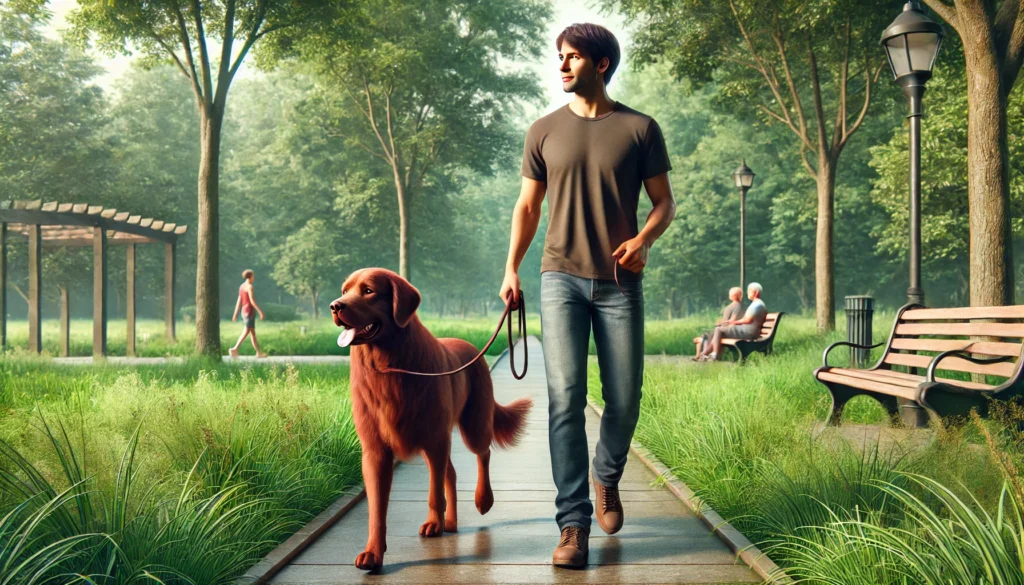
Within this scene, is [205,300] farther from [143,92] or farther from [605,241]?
[143,92]

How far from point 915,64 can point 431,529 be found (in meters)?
7.11

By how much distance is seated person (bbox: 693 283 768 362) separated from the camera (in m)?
14.0

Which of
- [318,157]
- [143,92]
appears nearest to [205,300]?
[318,157]

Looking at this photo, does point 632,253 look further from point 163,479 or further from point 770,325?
point 770,325

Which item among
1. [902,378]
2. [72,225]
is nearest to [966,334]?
[902,378]

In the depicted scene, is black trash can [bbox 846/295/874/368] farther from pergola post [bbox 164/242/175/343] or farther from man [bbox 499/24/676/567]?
pergola post [bbox 164/242/175/343]

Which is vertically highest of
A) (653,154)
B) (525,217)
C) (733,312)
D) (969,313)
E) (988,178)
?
(988,178)

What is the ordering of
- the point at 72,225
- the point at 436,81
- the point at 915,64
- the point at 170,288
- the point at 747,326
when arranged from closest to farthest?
the point at 915,64
the point at 747,326
the point at 72,225
the point at 170,288
the point at 436,81

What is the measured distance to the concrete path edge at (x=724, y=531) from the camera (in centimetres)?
347

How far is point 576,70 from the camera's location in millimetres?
3881

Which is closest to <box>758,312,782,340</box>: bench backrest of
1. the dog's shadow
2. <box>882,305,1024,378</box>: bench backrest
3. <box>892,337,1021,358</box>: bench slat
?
<box>882,305,1024,378</box>: bench backrest

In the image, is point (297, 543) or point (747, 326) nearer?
point (297, 543)

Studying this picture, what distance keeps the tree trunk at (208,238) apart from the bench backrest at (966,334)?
32.3ft

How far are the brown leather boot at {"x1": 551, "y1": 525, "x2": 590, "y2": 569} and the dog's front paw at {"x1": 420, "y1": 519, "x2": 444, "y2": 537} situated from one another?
0.68 meters
